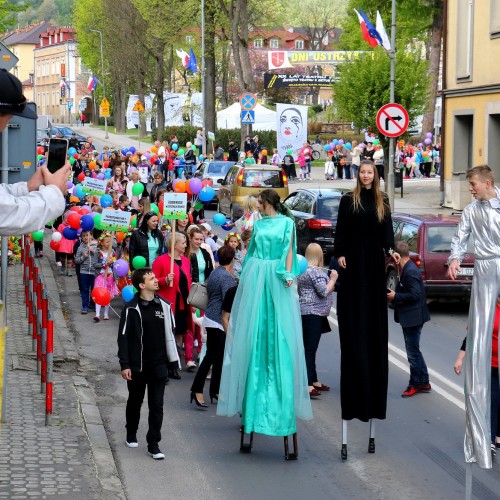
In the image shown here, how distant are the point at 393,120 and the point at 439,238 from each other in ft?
32.2

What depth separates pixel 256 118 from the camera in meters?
60.8

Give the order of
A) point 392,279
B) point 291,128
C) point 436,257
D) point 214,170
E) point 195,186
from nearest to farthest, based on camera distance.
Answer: point 195,186, point 436,257, point 392,279, point 214,170, point 291,128

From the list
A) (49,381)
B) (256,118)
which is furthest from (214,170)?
(49,381)

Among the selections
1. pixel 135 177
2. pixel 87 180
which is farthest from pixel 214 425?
pixel 135 177

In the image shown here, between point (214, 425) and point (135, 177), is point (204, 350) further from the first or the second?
point (135, 177)

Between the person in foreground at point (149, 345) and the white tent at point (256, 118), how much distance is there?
5206 cm

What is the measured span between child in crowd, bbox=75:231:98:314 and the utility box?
7.03 m

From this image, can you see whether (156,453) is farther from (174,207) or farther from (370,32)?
(370,32)

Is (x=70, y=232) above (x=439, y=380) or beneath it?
above

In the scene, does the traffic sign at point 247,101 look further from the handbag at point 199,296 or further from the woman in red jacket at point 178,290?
the handbag at point 199,296

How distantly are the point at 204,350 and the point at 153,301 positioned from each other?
300cm

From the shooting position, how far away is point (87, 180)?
58.3 feet

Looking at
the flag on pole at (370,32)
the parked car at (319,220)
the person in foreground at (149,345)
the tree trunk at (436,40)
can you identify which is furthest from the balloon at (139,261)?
the tree trunk at (436,40)

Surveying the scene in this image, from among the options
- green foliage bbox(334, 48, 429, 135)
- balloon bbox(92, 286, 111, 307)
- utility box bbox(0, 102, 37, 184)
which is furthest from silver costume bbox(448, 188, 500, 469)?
green foliage bbox(334, 48, 429, 135)
